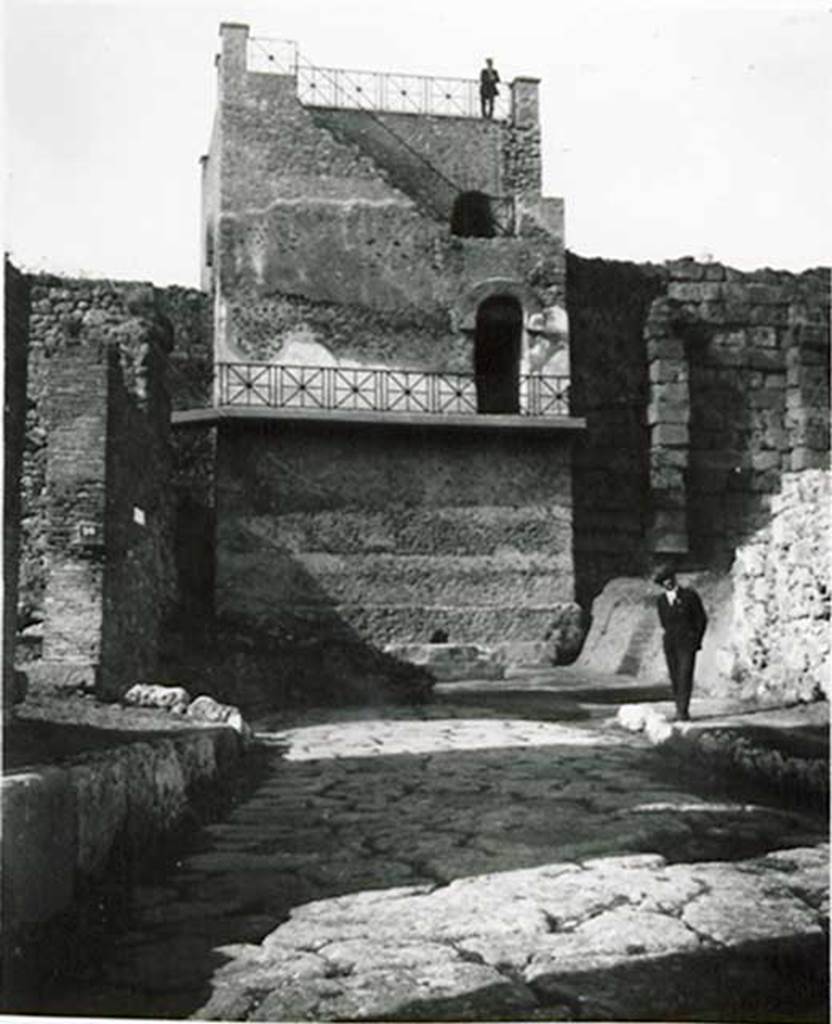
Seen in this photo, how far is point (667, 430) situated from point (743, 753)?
13584 mm

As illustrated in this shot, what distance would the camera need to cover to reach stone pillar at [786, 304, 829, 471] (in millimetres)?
18953

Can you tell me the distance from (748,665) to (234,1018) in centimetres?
792

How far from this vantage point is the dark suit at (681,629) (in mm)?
8352

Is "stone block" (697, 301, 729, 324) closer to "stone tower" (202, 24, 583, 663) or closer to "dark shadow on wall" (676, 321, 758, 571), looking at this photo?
"dark shadow on wall" (676, 321, 758, 571)

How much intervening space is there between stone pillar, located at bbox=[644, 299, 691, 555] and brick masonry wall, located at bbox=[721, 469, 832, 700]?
8033mm

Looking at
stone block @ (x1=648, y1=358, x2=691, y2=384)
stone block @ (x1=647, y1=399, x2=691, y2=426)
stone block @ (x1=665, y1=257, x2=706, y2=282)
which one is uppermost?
stone block @ (x1=665, y1=257, x2=706, y2=282)

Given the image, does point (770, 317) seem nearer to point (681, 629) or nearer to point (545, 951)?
point (681, 629)

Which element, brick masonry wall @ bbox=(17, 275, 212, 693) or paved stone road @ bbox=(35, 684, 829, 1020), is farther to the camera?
brick masonry wall @ bbox=(17, 275, 212, 693)

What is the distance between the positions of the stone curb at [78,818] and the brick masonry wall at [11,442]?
82cm

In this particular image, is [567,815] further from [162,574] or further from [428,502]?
[428,502]

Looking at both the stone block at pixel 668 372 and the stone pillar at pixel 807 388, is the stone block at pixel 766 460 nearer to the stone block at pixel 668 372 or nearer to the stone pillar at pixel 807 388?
the stone pillar at pixel 807 388

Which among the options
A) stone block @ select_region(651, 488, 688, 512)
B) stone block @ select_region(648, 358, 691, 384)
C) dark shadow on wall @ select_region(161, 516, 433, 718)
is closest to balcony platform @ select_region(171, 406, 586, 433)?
stone block @ select_region(651, 488, 688, 512)

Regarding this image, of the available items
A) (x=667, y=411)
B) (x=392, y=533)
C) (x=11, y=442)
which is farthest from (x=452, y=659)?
(x=11, y=442)

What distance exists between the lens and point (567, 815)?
5.23 meters
